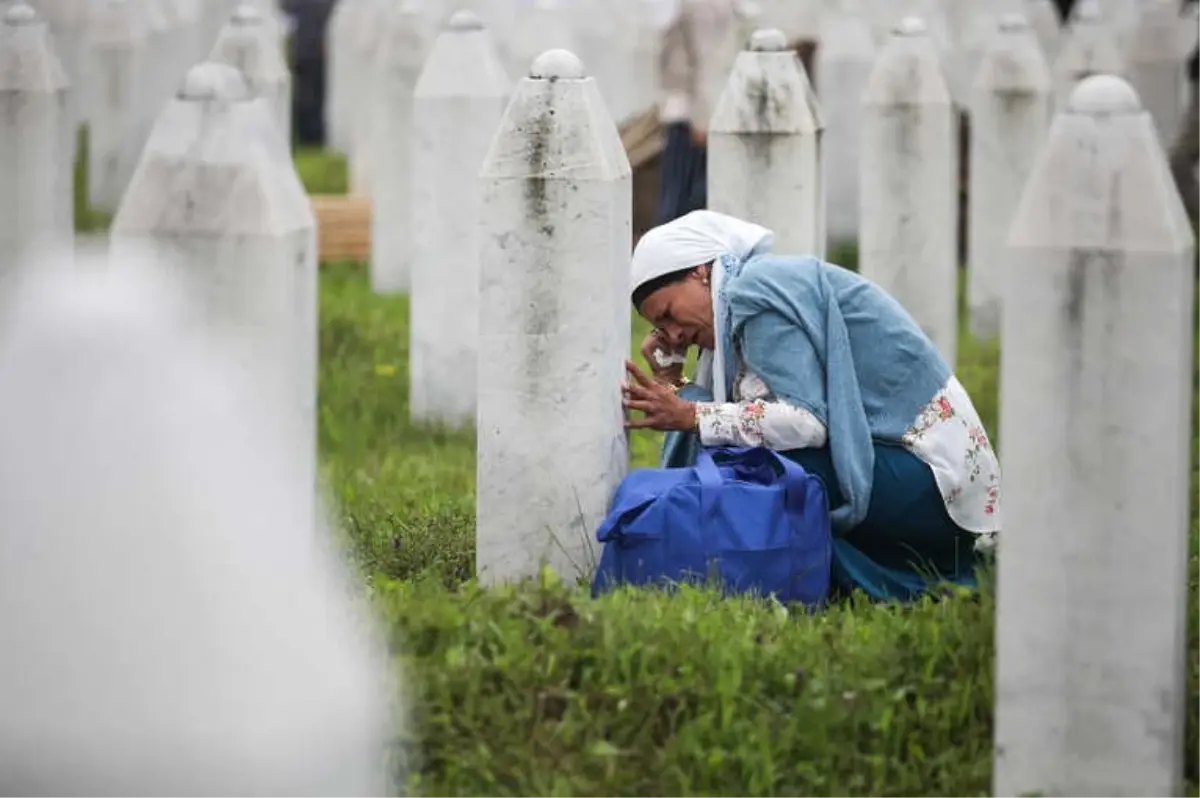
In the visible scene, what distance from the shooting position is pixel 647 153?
1376 centimetres

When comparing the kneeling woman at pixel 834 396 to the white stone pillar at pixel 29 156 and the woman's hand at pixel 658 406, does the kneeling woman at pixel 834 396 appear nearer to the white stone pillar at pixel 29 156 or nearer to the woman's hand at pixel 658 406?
the woman's hand at pixel 658 406

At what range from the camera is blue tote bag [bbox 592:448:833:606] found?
6512mm

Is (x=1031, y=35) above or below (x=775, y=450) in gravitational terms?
above

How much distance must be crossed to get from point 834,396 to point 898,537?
1.45 feet

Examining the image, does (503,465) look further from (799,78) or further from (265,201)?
(799,78)

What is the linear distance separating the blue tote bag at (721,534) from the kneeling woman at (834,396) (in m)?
0.18

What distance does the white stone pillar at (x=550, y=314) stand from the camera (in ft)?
21.2

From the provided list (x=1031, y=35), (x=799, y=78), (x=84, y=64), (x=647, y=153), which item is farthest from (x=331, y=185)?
(x=799, y=78)

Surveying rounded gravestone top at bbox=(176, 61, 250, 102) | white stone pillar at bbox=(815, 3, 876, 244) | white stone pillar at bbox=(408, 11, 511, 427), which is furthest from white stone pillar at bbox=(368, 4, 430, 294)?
rounded gravestone top at bbox=(176, 61, 250, 102)

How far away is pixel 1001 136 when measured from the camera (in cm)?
1214

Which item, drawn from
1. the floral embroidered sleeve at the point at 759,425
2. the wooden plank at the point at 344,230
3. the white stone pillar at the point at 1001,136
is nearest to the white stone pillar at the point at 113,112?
the wooden plank at the point at 344,230

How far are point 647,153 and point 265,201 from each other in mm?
8269

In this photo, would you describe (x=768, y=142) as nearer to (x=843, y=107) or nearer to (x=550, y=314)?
(x=550, y=314)

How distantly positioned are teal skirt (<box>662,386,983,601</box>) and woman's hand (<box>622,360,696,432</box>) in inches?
5.5
